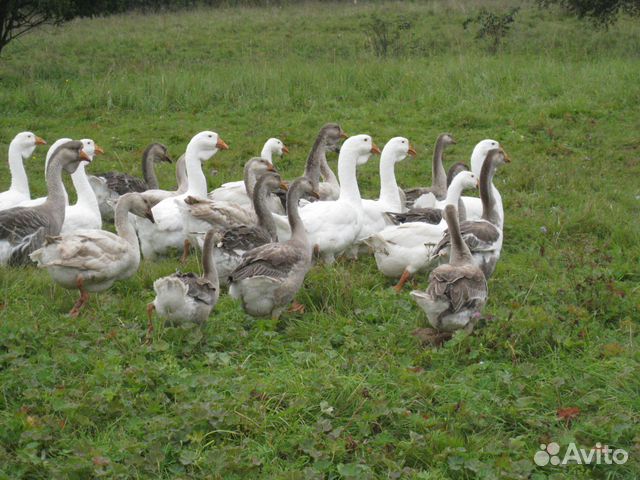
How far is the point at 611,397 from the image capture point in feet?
16.5

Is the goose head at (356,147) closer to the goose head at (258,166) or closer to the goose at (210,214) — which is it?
the goose head at (258,166)

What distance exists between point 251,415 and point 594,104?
11.1 meters

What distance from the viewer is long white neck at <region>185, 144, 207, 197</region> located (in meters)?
9.39

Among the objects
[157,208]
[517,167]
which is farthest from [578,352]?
[517,167]

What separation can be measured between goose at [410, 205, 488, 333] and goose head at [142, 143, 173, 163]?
543 cm

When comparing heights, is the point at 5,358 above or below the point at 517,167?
above

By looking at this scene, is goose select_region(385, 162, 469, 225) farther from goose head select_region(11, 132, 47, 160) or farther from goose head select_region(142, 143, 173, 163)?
goose head select_region(11, 132, 47, 160)

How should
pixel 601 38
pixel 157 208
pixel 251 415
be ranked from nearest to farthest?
pixel 251 415
pixel 157 208
pixel 601 38

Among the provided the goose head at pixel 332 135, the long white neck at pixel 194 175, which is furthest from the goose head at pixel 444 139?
the long white neck at pixel 194 175

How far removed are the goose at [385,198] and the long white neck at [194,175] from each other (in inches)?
71.0

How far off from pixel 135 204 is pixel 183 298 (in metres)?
2.01

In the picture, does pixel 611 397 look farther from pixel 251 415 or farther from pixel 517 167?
pixel 517 167

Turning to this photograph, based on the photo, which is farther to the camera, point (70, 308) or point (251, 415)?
point (70, 308)

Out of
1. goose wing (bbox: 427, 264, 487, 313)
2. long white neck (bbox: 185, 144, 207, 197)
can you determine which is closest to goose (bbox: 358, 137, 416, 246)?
long white neck (bbox: 185, 144, 207, 197)
